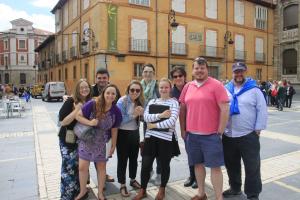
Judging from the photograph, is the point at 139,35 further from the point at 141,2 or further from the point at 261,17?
the point at 261,17

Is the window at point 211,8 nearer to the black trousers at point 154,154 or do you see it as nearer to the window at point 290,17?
the window at point 290,17

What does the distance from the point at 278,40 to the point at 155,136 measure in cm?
3196

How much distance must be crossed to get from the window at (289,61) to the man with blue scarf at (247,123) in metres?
29.9

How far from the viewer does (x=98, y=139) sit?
412 centimetres

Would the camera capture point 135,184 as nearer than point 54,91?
Yes

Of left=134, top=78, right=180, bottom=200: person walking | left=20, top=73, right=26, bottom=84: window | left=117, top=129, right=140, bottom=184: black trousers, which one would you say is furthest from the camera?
left=20, top=73, right=26, bottom=84: window

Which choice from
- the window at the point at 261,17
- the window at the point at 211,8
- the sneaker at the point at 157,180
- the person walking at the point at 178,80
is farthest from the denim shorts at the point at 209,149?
the window at the point at 261,17

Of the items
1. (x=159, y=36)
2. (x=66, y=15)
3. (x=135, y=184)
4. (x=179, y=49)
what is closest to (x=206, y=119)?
(x=135, y=184)

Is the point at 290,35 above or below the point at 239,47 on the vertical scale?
above

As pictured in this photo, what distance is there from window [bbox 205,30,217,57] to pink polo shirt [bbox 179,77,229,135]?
24.4 metres

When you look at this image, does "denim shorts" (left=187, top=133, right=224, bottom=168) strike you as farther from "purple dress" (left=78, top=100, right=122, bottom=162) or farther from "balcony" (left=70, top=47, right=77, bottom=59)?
"balcony" (left=70, top=47, right=77, bottom=59)

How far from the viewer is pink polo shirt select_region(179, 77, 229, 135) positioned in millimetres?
3861

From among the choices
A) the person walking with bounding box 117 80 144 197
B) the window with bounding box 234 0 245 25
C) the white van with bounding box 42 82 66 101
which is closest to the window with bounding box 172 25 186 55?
the window with bounding box 234 0 245 25

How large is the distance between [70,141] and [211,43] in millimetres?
25683
